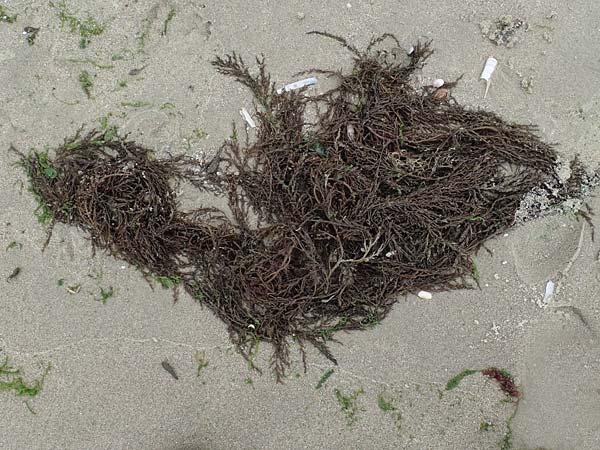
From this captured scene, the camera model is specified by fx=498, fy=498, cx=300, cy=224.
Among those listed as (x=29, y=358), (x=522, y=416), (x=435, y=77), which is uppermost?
(x=435, y=77)

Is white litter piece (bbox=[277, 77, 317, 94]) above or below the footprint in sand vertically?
above

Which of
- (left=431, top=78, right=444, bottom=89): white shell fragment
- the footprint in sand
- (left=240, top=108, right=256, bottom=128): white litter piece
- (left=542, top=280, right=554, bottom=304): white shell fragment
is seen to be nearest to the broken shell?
(left=431, top=78, right=444, bottom=89): white shell fragment

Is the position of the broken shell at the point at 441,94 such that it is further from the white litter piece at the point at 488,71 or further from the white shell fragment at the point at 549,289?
the white shell fragment at the point at 549,289

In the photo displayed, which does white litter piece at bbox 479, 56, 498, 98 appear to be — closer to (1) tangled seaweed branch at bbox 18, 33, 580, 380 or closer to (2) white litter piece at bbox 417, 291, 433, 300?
(1) tangled seaweed branch at bbox 18, 33, 580, 380

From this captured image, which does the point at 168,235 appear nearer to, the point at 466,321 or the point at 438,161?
the point at 438,161

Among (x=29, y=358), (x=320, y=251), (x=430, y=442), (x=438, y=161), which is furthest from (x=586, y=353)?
(x=29, y=358)

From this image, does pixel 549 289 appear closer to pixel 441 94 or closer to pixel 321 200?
pixel 441 94
